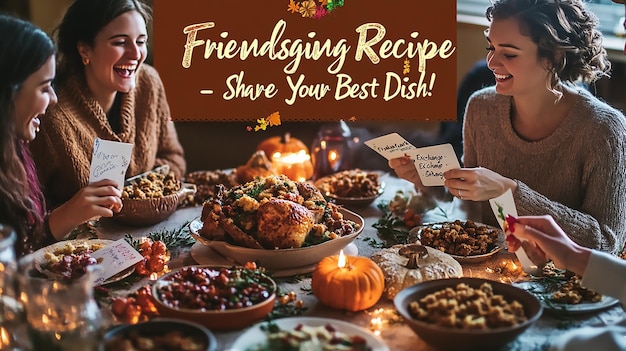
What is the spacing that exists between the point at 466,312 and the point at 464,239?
0.61 meters

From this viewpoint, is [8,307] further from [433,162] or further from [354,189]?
[354,189]

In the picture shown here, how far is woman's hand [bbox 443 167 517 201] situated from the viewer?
7.46ft

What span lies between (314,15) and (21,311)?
1333 millimetres

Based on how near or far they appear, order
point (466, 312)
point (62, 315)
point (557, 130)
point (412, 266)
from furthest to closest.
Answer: point (557, 130) < point (412, 266) < point (466, 312) < point (62, 315)

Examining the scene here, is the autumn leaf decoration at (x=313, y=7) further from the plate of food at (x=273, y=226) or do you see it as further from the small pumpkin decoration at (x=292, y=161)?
the small pumpkin decoration at (x=292, y=161)

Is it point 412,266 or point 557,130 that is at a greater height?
point 557,130

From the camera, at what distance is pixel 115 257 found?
2.15 meters

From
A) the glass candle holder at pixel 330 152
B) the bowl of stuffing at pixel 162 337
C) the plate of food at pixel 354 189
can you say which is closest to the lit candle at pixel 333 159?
the glass candle holder at pixel 330 152

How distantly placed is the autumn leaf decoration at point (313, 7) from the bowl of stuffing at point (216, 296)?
3.07 feet

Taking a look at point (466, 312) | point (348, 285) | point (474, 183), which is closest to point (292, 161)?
point (474, 183)

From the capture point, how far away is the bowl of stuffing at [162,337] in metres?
1.58

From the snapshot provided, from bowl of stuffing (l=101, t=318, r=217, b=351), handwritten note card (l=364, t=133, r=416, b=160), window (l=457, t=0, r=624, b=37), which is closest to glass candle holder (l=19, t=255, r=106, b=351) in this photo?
bowl of stuffing (l=101, t=318, r=217, b=351)

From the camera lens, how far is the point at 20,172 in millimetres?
2150

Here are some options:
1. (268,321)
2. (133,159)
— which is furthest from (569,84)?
(133,159)
